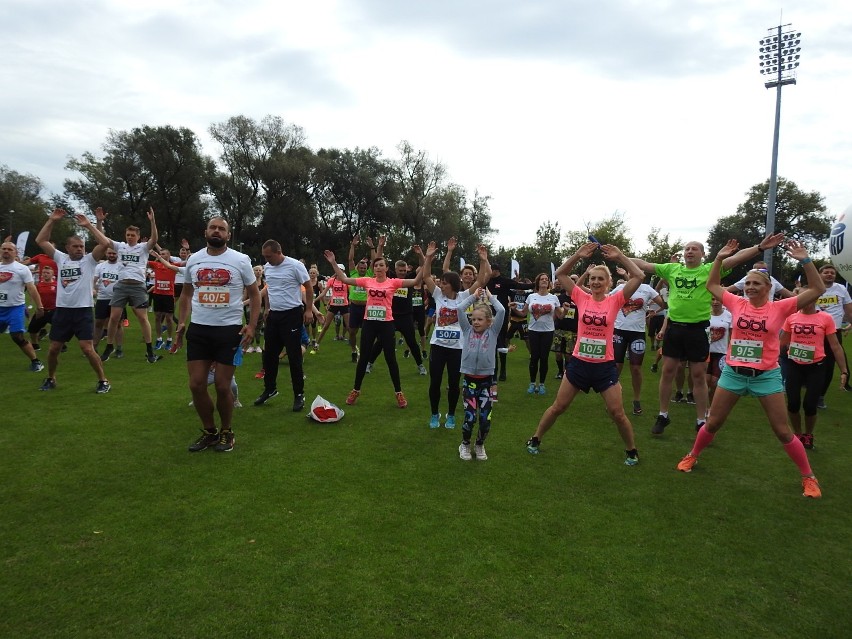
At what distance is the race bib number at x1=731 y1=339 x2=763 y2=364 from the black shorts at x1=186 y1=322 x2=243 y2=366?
506 cm

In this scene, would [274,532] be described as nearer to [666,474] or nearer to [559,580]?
[559,580]

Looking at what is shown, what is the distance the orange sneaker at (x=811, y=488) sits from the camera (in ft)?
16.6

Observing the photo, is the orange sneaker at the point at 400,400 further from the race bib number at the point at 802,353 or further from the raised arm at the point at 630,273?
the race bib number at the point at 802,353

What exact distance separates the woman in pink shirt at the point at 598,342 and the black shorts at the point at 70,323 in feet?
22.3

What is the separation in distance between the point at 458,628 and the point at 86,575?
7.90 feet

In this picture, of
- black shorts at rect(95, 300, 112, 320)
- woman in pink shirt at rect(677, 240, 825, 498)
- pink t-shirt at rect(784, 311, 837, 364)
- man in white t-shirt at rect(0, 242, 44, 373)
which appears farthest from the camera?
black shorts at rect(95, 300, 112, 320)

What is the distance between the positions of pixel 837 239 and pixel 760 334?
4.74 ft

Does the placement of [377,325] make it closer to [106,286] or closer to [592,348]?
[592,348]

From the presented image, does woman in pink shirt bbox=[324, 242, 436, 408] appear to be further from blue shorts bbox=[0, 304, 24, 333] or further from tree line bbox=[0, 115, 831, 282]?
tree line bbox=[0, 115, 831, 282]

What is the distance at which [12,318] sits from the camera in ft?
28.9

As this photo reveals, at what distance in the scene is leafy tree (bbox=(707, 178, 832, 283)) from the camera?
181 ft

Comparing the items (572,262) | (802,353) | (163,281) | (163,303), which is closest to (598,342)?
(572,262)

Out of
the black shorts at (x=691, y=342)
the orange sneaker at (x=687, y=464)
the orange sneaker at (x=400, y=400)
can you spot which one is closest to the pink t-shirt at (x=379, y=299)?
the orange sneaker at (x=400, y=400)

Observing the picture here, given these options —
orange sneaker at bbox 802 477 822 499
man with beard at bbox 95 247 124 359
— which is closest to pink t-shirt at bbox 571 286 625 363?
orange sneaker at bbox 802 477 822 499
